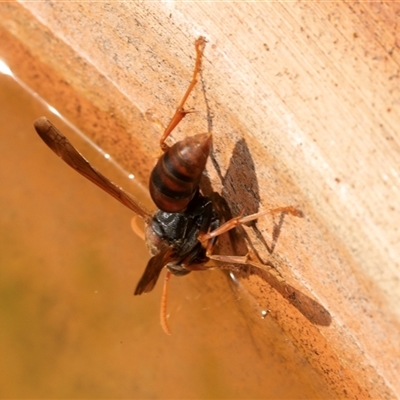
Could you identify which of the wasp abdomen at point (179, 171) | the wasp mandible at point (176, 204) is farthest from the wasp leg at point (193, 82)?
the wasp abdomen at point (179, 171)

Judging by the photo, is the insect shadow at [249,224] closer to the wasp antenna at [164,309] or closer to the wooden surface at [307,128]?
the wooden surface at [307,128]

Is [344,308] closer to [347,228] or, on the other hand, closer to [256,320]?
[347,228]

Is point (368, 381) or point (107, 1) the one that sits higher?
point (107, 1)

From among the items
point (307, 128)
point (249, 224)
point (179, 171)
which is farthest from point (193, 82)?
point (249, 224)

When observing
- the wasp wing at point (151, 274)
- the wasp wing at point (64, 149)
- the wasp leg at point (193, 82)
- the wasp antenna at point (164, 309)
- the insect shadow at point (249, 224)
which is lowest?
the wasp antenna at point (164, 309)

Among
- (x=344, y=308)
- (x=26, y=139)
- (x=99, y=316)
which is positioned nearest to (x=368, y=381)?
(x=344, y=308)

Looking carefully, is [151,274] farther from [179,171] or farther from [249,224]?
[249,224]
